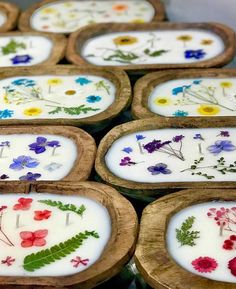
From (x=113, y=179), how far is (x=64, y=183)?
0.36 feet

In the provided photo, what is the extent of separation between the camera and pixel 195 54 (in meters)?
Result: 2.31

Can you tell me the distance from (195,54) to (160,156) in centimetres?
65

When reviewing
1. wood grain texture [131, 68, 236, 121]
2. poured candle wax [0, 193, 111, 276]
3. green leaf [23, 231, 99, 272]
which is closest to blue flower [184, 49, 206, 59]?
wood grain texture [131, 68, 236, 121]

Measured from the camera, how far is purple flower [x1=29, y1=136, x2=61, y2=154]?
1.82 meters

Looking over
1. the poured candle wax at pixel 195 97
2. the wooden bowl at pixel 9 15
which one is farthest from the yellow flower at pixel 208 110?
the wooden bowl at pixel 9 15

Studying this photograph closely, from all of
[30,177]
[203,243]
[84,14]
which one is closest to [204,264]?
[203,243]

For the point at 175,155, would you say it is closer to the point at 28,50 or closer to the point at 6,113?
the point at 6,113

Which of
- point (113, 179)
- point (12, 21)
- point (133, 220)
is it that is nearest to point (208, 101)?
point (113, 179)

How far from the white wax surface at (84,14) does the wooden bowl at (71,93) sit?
42 centimetres

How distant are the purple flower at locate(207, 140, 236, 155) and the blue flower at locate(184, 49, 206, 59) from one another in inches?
22.4

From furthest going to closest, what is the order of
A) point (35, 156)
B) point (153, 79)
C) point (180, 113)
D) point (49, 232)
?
point (153, 79) → point (180, 113) → point (35, 156) → point (49, 232)

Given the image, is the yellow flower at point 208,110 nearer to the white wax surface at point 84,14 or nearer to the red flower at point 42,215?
the red flower at point 42,215

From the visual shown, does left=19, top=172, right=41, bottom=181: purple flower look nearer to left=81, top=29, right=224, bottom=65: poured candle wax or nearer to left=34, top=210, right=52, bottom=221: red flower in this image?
left=34, top=210, right=52, bottom=221: red flower

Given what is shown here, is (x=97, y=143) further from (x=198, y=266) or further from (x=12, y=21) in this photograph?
(x=12, y=21)
